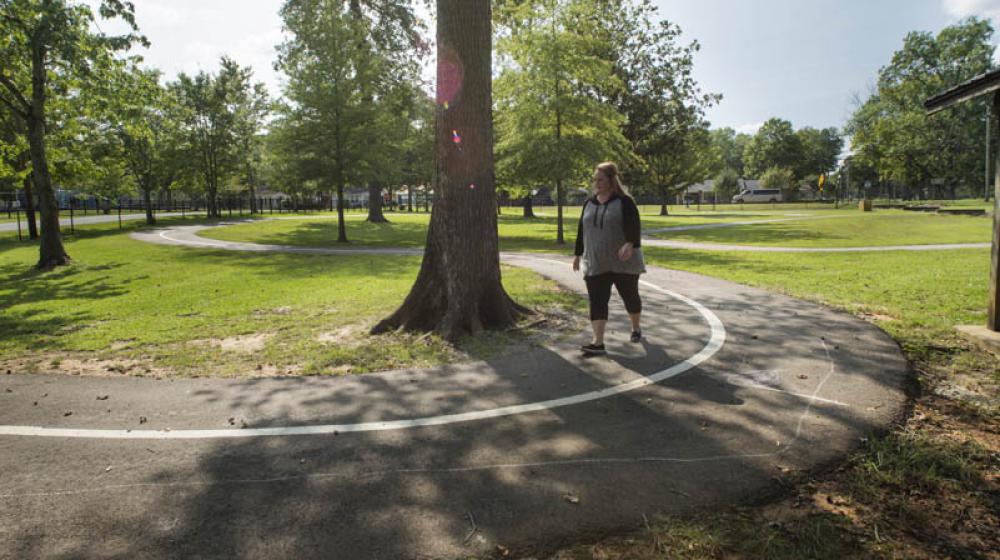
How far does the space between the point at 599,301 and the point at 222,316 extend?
6.64 m

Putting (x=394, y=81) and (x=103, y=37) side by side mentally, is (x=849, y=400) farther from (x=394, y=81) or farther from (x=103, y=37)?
(x=394, y=81)

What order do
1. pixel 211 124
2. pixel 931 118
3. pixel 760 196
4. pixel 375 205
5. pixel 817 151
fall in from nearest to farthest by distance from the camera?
pixel 375 205
pixel 211 124
pixel 931 118
pixel 760 196
pixel 817 151

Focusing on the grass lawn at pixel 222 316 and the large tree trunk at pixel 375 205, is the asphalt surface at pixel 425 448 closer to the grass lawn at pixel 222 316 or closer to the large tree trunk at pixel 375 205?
the grass lawn at pixel 222 316

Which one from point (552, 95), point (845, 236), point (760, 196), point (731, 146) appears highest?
point (731, 146)

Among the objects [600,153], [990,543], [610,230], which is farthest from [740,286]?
[600,153]

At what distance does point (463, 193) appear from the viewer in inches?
296

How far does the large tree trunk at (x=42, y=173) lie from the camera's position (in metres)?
16.8

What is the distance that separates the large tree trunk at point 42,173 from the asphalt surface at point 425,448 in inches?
579

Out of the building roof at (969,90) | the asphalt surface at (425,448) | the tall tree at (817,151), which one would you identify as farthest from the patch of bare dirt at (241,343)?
the tall tree at (817,151)

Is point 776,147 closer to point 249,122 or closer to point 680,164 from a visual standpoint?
point 680,164

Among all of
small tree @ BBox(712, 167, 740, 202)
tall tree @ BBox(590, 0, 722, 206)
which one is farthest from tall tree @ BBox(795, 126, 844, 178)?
tall tree @ BBox(590, 0, 722, 206)

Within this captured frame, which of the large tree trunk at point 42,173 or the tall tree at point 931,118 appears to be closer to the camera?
the large tree trunk at point 42,173

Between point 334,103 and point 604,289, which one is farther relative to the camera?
point 334,103

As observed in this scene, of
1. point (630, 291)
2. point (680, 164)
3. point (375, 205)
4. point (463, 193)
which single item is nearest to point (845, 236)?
point (630, 291)
